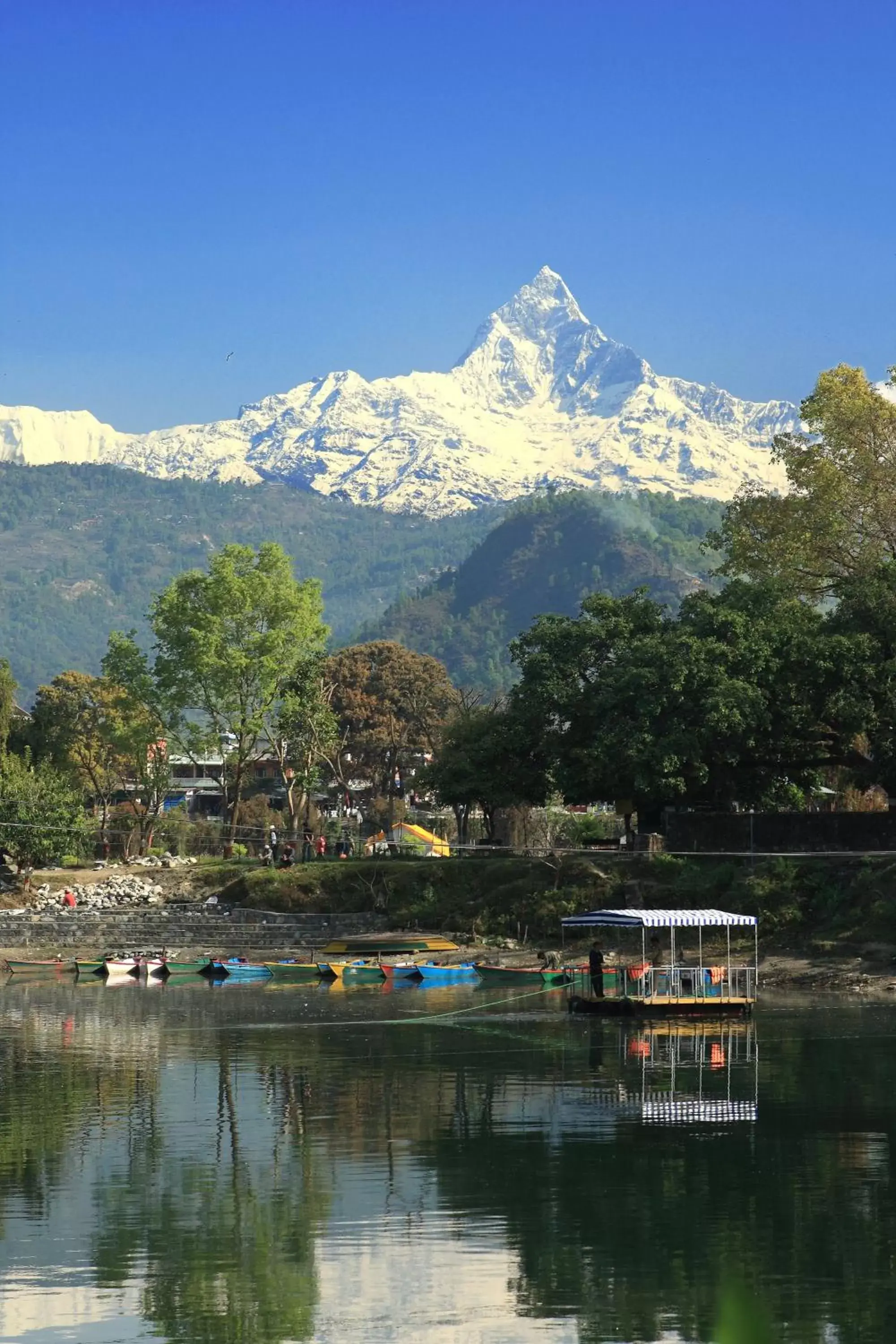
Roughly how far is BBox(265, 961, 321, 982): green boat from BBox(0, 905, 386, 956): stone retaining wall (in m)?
6.79

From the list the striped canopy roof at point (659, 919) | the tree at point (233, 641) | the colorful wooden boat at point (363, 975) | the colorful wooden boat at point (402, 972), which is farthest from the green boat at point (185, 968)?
the tree at point (233, 641)

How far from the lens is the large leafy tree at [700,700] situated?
63719mm

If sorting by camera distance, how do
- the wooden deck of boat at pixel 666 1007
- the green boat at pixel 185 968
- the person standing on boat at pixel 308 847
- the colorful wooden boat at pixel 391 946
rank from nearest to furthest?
the wooden deck of boat at pixel 666 1007 < the green boat at pixel 185 968 < the colorful wooden boat at pixel 391 946 < the person standing on boat at pixel 308 847

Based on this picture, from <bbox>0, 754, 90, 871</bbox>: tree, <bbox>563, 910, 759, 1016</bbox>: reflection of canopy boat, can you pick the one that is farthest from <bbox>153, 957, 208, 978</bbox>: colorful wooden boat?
<bbox>0, 754, 90, 871</bbox>: tree

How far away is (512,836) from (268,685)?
14.8 m

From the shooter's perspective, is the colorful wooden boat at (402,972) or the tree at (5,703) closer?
the colorful wooden boat at (402,972)

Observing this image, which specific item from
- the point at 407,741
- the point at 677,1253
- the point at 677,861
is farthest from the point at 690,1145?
the point at 407,741

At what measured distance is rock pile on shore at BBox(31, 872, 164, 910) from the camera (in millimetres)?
74312

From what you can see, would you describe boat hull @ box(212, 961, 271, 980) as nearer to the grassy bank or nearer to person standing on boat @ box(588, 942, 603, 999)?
the grassy bank

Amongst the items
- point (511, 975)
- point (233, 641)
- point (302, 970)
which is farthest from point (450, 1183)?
point (233, 641)

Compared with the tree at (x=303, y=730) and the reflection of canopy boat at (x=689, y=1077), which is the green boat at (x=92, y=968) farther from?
the reflection of canopy boat at (x=689, y=1077)

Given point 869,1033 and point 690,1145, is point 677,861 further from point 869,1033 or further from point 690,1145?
point 690,1145

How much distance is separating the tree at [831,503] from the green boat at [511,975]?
20946 mm

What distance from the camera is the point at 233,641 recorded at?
284 ft
